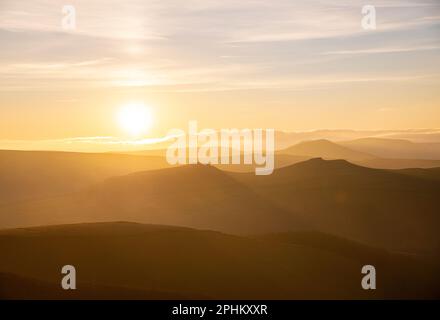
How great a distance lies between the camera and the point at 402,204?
4278cm

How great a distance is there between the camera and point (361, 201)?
144 feet

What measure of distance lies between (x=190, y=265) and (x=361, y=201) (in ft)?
93.4

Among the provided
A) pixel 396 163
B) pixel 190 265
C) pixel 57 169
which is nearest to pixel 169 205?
pixel 190 265

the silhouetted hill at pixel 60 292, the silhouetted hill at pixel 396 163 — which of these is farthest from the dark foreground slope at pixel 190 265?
the silhouetted hill at pixel 396 163

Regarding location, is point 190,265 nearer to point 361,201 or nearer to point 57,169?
point 361,201

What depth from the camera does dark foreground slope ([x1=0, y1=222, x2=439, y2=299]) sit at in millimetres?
17219

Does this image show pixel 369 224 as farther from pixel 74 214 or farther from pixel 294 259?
pixel 74 214

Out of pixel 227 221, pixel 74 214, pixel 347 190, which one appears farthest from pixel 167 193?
pixel 347 190

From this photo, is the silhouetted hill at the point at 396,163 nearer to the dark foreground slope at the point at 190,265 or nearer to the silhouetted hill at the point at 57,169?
the silhouetted hill at the point at 57,169

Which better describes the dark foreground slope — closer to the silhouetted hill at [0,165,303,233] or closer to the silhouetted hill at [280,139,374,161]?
the silhouetted hill at [0,165,303,233]

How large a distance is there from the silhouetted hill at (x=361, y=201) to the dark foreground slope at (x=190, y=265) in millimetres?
14409

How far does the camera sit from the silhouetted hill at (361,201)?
37156 millimetres
